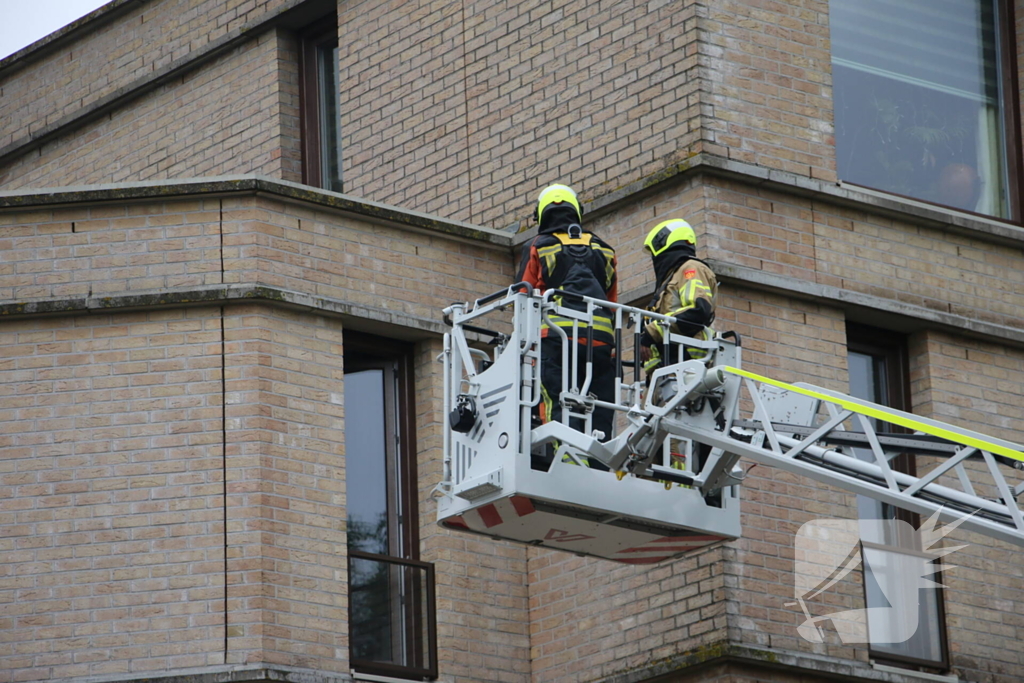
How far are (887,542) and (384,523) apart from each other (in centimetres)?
375

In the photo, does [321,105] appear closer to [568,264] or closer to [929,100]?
[929,100]

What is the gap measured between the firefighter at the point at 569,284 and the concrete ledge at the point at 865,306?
6.78ft

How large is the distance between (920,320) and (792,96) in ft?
6.49

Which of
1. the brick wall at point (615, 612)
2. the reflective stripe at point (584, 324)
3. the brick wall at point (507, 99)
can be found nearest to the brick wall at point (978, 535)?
the brick wall at point (615, 612)

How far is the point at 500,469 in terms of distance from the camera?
11453mm

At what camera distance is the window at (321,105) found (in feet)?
61.2

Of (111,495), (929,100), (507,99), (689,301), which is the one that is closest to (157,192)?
(111,495)

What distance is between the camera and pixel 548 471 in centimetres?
1149

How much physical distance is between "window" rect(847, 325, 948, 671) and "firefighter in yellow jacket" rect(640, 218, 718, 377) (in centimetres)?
262

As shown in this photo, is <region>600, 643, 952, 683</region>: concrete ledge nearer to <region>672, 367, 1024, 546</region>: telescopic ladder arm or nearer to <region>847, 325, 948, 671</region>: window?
<region>847, 325, 948, 671</region>: window

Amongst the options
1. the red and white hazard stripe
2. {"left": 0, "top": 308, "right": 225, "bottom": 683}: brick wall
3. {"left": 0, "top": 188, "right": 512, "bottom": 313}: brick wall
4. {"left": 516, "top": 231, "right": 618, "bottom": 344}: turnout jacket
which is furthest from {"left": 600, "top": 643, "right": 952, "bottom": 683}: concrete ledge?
{"left": 0, "top": 188, "right": 512, "bottom": 313}: brick wall

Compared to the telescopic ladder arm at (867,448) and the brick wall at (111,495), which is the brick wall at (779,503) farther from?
the brick wall at (111,495)

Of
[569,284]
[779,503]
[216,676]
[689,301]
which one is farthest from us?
[779,503]

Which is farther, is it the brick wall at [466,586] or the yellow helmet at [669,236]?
the brick wall at [466,586]
